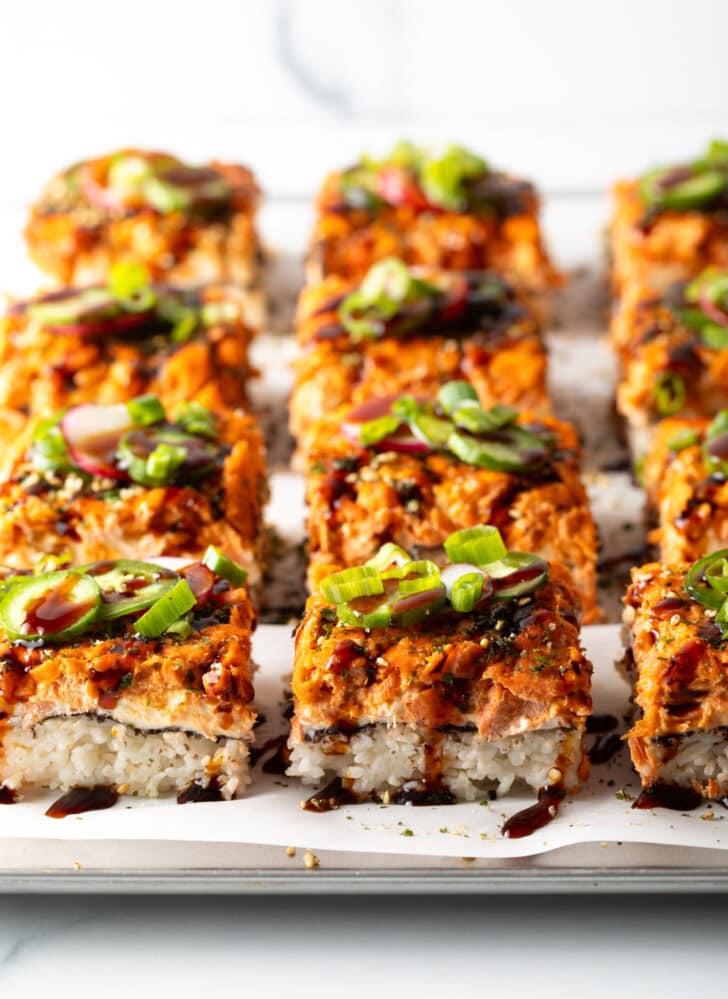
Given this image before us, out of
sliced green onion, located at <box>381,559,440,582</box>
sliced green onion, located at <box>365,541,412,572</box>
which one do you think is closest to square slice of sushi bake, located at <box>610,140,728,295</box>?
sliced green onion, located at <box>365,541,412,572</box>

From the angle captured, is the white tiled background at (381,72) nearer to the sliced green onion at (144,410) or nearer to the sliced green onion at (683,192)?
the sliced green onion at (683,192)

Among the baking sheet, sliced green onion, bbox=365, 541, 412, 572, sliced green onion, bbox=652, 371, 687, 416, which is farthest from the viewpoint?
sliced green onion, bbox=652, 371, 687, 416

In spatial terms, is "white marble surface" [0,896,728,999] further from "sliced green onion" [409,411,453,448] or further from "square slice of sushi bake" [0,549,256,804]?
"sliced green onion" [409,411,453,448]

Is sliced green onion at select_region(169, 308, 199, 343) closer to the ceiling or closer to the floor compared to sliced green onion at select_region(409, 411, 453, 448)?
closer to the ceiling

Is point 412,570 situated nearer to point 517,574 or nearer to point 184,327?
point 517,574

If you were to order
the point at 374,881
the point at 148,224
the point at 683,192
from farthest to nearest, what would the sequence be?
1. the point at 683,192
2. the point at 148,224
3. the point at 374,881

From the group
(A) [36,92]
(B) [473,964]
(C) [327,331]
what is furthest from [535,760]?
(A) [36,92]

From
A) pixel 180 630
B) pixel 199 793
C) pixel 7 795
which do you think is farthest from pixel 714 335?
pixel 7 795
